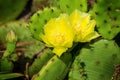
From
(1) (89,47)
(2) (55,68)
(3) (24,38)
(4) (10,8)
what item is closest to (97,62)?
(1) (89,47)

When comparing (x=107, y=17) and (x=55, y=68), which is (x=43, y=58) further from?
(x=107, y=17)

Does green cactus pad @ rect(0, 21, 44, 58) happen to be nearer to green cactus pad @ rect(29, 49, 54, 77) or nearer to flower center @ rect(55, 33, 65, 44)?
green cactus pad @ rect(29, 49, 54, 77)

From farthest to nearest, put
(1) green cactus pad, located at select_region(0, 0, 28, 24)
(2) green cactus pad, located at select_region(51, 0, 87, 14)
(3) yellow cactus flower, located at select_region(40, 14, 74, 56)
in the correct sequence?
(1) green cactus pad, located at select_region(0, 0, 28, 24) → (2) green cactus pad, located at select_region(51, 0, 87, 14) → (3) yellow cactus flower, located at select_region(40, 14, 74, 56)

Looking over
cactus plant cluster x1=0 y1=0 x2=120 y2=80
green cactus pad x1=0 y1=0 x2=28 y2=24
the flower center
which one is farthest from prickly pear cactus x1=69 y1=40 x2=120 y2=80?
green cactus pad x1=0 y1=0 x2=28 y2=24

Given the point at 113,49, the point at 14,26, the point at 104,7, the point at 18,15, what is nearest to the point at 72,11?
the point at 104,7

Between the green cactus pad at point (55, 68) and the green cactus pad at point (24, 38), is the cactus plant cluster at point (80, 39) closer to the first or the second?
the green cactus pad at point (55, 68)
